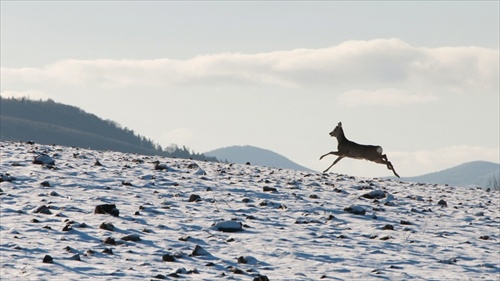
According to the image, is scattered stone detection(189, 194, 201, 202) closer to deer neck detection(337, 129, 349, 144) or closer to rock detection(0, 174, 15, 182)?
rock detection(0, 174, 15, 182)

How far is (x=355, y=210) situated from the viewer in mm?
20391

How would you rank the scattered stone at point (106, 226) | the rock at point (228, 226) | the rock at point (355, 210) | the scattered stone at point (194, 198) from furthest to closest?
the rock at point (355, 210)
the scattered stone at point (194, 198)
the rock at point (228, 226)
the scattered stone at point (106, 226)

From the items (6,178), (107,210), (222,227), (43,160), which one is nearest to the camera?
(222,227)

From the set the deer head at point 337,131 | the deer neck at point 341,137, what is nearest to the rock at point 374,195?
the deer neck at point 341,137

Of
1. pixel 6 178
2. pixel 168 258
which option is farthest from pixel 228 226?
pixel 6 178

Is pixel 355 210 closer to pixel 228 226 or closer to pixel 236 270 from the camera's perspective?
pixel 228 226

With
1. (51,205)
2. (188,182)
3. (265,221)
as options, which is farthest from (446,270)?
(188,182)

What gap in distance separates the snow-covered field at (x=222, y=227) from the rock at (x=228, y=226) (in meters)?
0.02

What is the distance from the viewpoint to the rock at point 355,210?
20375 mm

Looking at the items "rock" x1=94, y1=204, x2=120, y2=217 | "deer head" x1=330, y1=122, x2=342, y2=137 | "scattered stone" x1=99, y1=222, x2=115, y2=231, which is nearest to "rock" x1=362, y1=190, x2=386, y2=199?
"rock" x1=94, y1=204, x2=120, y2=217

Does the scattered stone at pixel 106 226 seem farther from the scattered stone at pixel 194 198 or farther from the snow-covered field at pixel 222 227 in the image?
the scattered stone at pixel 194 198

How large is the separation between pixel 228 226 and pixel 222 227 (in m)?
0.12

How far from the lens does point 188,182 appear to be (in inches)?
900

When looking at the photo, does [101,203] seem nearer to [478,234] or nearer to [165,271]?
[165,271]
